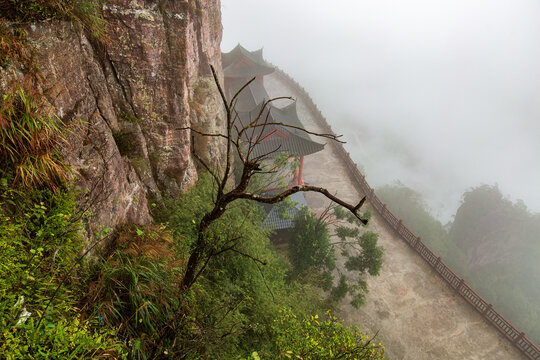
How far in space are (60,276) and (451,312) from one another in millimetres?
18135

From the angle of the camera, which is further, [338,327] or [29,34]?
[338,327]

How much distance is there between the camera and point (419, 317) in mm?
14734

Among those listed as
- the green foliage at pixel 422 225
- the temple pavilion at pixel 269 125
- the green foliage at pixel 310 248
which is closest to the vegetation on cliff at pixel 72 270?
the temple pavilion at pixel 269 125

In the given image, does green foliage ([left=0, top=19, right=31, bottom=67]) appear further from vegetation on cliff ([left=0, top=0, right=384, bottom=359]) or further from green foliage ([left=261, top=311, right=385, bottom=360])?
green foliage ([left=261, top=311, right=385, bottom=360])

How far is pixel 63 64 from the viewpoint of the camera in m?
5.00

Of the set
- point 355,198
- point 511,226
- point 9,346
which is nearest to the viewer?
point 9,346

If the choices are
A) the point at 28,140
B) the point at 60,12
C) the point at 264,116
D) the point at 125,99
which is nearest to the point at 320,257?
the point at 264,116

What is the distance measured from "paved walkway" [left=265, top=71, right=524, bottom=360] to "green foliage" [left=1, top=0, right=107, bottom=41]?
15.3 meters

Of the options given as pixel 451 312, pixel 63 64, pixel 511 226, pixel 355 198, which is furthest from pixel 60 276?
pixel 511 226

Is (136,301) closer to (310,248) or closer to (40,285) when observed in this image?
(40,285)

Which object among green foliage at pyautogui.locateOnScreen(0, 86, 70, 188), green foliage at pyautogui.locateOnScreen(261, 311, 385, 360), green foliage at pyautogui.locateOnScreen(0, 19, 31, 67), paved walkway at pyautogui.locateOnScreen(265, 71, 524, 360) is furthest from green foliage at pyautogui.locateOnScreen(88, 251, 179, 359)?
paved walkway at pyautogui.locateOnScreen(265, 71, 524, 360)

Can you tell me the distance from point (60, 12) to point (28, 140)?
8.30 ft

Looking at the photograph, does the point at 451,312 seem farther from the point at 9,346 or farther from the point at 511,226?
the point at 511,226

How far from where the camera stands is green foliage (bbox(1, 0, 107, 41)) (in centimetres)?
421
